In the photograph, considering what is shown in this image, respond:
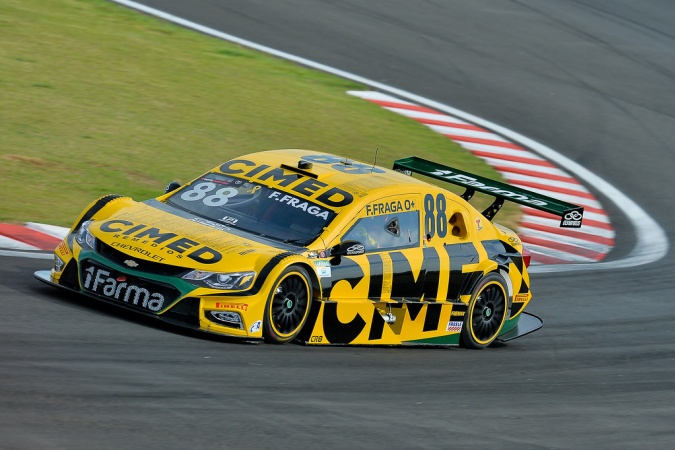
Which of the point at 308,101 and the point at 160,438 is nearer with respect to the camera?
the point at 160,438

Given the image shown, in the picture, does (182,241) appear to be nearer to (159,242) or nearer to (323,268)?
(159,242)

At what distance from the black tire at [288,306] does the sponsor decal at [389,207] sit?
106 centimetres

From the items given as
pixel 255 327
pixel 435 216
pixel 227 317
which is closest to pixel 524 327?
pixel 435 216

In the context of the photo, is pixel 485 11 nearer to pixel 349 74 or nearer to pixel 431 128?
pixel 349 74

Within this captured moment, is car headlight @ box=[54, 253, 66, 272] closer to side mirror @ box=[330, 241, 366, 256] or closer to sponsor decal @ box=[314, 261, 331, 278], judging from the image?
sponsor decal @ box=[314, 261, 331, 278]

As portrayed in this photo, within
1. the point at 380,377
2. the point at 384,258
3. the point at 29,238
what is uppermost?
the point at 384,258

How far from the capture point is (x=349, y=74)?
67.2 ft

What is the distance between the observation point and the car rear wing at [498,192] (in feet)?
34.6

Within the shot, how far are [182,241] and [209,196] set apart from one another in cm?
110

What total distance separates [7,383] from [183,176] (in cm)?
818

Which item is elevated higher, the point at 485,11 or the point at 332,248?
the point at 485,11

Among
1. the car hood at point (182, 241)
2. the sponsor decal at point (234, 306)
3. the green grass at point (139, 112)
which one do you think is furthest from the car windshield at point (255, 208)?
the green grass at point (139, 112)

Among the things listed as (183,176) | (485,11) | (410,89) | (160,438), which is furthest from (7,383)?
(485,11)

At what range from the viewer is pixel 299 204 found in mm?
9492
